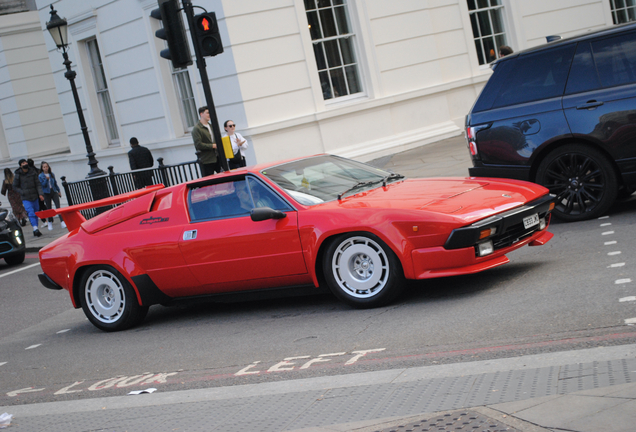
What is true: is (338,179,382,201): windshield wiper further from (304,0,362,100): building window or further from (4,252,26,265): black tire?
(304,0,362,100): building window

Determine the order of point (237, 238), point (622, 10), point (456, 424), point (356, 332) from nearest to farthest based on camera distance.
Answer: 1. point (456, 424)
2. point (356, 332)
3. point (237, 238)
4. point (622, 10)

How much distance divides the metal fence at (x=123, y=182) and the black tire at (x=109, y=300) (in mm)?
7870

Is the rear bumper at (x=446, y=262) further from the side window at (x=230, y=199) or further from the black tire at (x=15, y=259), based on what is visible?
the black tire at (x=15, y=259)

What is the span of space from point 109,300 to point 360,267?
108 inches

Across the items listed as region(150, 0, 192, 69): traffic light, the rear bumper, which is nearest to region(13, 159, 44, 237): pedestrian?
region(150, 0, 192, 69): traffic light

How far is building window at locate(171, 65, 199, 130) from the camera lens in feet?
59.6

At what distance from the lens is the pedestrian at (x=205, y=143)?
1383cm

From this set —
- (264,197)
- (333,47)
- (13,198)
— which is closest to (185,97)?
(333,47)

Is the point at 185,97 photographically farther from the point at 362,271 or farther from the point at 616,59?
the point at 362,271

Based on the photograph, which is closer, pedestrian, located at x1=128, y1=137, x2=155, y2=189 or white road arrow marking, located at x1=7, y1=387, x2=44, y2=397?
white road arrow marking, located at x1=7, y1=387, x2=44, y2=397

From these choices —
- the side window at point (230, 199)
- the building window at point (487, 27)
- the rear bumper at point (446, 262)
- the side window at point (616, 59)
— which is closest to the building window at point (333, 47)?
the building window at point (487, 27)

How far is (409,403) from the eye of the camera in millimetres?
4082

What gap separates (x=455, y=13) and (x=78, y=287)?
13632 millimetres

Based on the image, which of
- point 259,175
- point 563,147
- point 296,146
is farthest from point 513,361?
point 296,146
